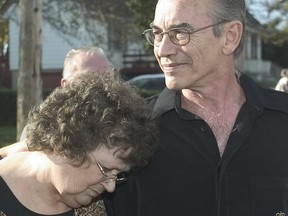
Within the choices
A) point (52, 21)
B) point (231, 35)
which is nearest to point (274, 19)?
point (52, 21)

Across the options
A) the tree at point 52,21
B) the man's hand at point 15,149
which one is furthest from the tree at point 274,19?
the man's hand at point 15,149

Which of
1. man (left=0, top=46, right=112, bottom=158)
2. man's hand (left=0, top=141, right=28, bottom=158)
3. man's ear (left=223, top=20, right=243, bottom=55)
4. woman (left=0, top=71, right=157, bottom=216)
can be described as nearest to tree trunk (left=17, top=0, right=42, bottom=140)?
man (left=0, top=46, right=112, bottom=158)

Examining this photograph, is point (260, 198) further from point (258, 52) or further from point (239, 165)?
point (258, 52)

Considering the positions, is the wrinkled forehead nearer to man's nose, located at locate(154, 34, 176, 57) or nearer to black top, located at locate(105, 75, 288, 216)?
man's nose, located at locate(154, 34, 176, 57)

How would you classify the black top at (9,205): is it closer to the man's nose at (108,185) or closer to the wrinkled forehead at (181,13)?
the man's nose at (108,185)

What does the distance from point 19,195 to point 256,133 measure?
1155 millimetres

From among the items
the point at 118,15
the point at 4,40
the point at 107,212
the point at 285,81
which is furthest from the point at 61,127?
the point at 4,40

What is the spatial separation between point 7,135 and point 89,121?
16.7 m

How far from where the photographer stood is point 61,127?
2.75 metres

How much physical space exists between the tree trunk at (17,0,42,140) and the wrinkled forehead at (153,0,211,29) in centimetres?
763

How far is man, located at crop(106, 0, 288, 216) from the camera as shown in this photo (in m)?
3.15

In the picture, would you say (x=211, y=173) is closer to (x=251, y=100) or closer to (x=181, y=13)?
(x=251, y=100)

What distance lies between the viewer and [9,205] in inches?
111

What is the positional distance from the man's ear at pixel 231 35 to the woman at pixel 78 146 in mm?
645
